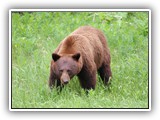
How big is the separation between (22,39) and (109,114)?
1407mm

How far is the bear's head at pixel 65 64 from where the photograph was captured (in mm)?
12646

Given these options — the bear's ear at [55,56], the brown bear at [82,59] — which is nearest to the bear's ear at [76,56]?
the brown bear at [82,59]

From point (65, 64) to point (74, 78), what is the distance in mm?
458

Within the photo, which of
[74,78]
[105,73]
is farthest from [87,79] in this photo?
[105,73]

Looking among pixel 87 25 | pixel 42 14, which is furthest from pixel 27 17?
pixel 87 25

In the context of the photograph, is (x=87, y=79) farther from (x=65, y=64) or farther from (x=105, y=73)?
(x=105, y=73)

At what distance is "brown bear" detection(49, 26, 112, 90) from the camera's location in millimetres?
12672

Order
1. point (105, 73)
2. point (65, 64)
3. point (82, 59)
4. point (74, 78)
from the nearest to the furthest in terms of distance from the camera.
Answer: point (65, 64) < point (82, 59) < point (74, 78) < point (105, 73)

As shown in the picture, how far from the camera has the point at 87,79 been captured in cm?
1302

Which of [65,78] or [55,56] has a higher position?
[55,56]

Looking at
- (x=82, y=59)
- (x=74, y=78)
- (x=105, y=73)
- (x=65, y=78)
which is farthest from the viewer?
(x=105, y=73)
